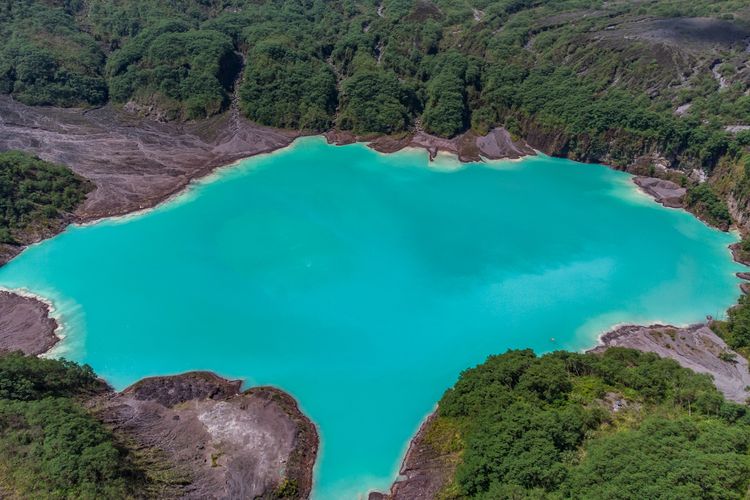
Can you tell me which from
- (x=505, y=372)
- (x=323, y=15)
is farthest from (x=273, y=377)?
(x=323, y=15)

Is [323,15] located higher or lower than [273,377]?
higher

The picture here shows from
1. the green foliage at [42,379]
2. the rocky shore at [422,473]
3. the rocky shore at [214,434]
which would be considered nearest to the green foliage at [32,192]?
Answer: the green foliage at [42,379]

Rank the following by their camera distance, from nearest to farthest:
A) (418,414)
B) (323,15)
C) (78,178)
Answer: (418,414)
(78,178)
(323,15)

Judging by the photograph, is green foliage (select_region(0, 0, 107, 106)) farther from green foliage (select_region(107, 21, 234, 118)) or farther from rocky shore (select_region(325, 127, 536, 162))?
rocky shore (select_region(325, 127, 536, 162))

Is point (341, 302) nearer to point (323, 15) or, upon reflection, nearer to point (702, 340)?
point (702, 340)

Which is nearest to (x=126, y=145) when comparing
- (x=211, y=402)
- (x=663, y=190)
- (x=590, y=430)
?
(x=211, y=402)

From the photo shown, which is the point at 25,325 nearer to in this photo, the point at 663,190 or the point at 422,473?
the point at 422,473
